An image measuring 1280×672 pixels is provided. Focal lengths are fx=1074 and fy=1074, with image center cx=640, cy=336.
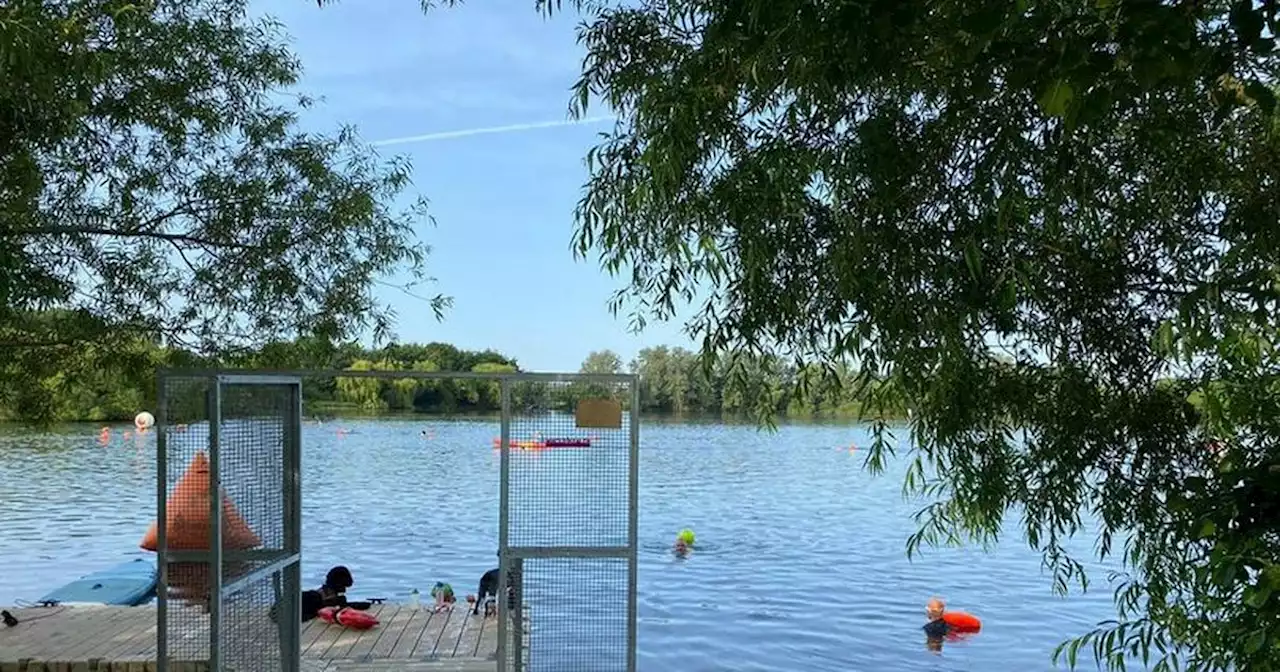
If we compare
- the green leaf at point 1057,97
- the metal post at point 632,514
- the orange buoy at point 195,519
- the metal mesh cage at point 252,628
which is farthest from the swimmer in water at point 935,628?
the green leaf at point 1057,97

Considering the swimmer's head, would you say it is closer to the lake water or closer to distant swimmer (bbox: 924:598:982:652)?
distant swimmer (bbox: 924:598:982:652)

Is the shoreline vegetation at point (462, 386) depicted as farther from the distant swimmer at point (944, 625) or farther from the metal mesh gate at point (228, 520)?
the distant swimmer at point (944, 625)

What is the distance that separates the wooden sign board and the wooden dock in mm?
1101

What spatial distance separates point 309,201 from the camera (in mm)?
5945

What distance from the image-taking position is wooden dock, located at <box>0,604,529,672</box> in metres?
5.36

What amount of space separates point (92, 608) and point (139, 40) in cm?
389

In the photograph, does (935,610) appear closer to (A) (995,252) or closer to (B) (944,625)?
(B) (944,625)

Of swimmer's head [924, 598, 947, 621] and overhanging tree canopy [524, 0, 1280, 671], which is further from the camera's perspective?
swimmer's head [924, 598, 947, 621]

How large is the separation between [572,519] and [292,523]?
1305mm

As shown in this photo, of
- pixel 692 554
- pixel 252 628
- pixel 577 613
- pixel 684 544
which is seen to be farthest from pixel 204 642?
pixel 684 544

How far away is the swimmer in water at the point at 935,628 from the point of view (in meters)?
11.4

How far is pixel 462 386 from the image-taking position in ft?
19.5

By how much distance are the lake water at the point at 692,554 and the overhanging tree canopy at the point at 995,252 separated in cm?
319

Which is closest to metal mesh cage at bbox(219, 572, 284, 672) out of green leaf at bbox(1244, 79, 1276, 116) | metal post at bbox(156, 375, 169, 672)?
metal post at bbox(156, 375, 169, 672)
